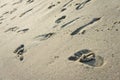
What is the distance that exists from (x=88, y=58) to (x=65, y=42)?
0.56 metres

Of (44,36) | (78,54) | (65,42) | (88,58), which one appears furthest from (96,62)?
(44,36)

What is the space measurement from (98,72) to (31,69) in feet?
2.87

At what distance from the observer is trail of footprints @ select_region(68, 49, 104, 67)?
2521 mm

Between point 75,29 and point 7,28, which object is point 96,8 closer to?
point 75,29

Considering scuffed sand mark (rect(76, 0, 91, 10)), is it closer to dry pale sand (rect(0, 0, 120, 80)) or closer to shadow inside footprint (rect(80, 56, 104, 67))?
dry pale sand (rect(0, 0, 120, 80))

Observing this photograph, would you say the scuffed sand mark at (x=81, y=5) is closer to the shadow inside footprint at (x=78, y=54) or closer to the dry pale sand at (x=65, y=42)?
the dry pale sand at (x=65, y=42)

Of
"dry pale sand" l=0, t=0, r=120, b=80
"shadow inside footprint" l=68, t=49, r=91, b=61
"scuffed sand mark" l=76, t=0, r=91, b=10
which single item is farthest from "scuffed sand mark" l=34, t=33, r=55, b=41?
"shadow inside footprint" l=68, t=49, r=91, b=61

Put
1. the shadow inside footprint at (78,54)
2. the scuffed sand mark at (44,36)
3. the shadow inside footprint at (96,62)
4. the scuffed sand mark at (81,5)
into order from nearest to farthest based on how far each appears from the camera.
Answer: the shadow inside footprint at (96,62), the shadow inside footprint at (78,54), the scuffed sand mark at (44,36), the scuffed sand mark at (81,5)

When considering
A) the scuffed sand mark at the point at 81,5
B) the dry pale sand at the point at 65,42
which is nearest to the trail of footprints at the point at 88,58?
the dry pale sand at the point at 65,42

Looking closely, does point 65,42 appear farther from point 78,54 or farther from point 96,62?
point 96,62

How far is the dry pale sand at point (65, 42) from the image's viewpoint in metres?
2.52

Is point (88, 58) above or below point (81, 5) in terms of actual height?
above

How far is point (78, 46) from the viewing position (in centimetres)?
290

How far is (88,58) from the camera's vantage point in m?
2.64
